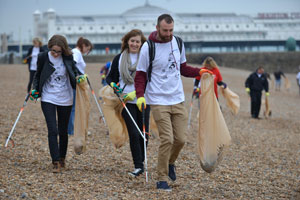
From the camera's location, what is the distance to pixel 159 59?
5.52 meters

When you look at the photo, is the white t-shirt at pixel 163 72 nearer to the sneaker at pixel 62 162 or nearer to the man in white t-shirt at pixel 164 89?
the man in white t-shirt at pixel 164 89

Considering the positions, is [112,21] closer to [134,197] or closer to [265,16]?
[265,16]

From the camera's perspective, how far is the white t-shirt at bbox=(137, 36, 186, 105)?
5531 mm

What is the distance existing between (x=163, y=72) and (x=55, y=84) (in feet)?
4.44

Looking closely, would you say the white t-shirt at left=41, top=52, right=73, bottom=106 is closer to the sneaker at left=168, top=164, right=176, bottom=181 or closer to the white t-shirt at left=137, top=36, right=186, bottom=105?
the white t-shirt at left=137, top=36, right=186, bottom=105

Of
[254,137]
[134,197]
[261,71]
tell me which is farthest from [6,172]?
[261,71]

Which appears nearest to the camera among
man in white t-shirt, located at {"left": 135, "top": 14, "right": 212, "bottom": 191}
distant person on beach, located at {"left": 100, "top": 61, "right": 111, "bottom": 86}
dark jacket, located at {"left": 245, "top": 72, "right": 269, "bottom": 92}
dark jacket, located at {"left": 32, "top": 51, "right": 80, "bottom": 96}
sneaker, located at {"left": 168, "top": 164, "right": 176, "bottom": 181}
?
man in white t-shirt, located at {"left": 135, "top": 14, "right": 212, "bottom": 191}

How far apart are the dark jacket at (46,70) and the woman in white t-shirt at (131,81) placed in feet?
1.46

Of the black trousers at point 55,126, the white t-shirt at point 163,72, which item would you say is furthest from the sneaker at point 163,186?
the black trousers at point 55,126

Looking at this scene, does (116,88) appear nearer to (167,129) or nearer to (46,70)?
(46,70)

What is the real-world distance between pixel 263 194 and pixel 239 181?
653 millimetres

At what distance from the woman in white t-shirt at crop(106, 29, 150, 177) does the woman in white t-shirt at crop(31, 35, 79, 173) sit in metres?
0.52

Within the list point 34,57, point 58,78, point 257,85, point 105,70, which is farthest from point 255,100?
point 58,78

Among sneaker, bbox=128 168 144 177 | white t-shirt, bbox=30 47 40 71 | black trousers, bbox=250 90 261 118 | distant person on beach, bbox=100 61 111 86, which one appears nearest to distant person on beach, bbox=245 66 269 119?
black trousers, bbox=250 90 261 118
